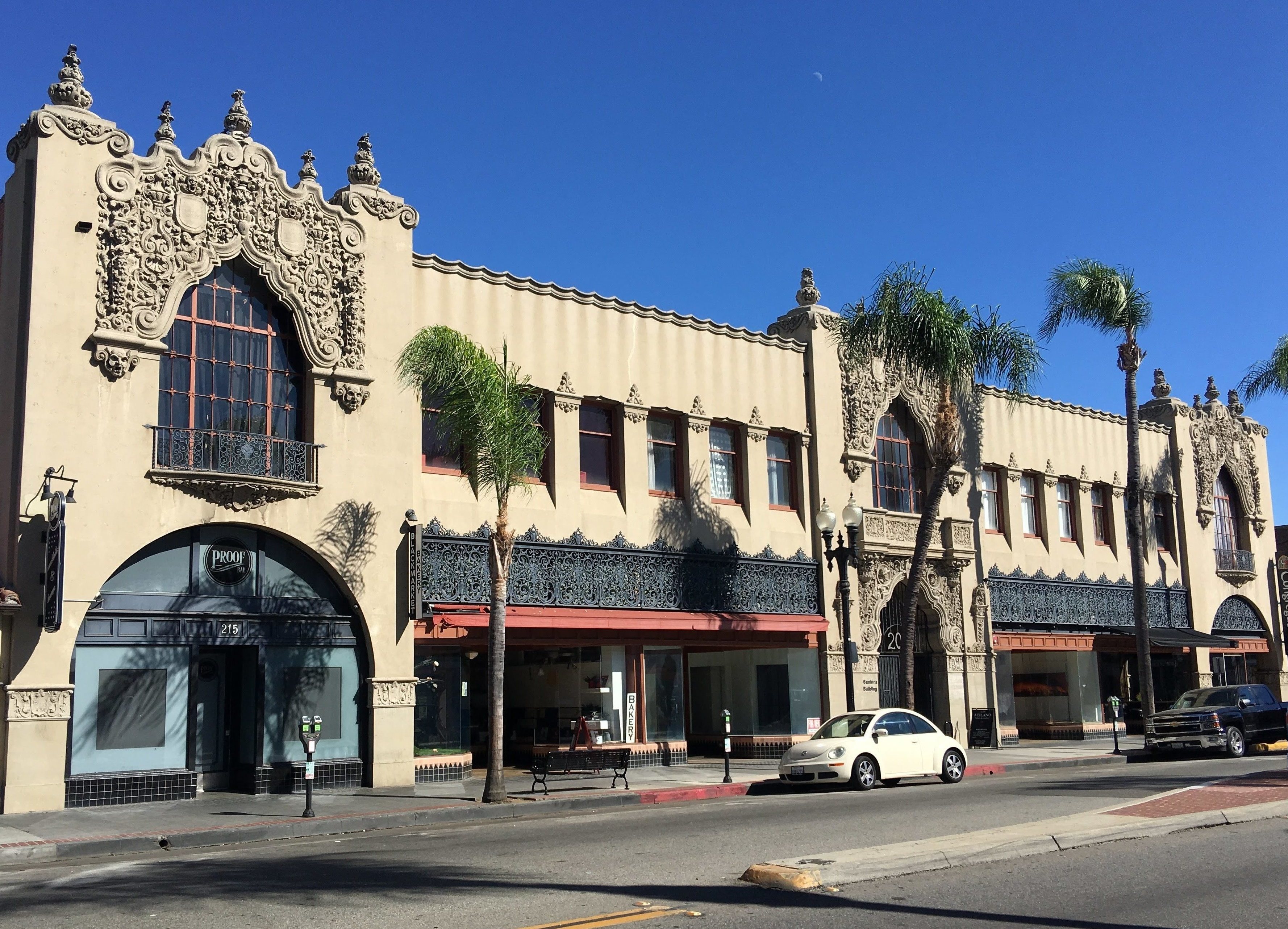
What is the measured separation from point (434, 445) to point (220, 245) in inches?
209

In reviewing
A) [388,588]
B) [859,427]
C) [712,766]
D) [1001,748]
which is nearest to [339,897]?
[388,588]

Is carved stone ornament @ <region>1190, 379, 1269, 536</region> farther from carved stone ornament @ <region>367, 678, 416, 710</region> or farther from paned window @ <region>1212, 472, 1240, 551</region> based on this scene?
carved stone ornament @ <region>367, 678, 416, 710</region>

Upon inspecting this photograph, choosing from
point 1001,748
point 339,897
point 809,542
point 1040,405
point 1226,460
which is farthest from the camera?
point 1226,460

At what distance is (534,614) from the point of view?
23.4 m

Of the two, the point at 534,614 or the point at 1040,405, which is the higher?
the point at 1040,405

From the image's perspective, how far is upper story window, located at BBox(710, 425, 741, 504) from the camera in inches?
1091

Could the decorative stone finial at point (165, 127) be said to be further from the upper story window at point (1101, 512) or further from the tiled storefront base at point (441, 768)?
the upper story window at point (1101, 512)

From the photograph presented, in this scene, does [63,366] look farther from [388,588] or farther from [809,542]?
[809,542]

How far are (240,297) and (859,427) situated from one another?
15.6 metres

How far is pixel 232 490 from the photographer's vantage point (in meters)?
19.9

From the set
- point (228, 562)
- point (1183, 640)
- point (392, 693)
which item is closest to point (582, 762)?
point (392, 693)

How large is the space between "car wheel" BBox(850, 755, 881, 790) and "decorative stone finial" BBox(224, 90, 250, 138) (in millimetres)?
15333

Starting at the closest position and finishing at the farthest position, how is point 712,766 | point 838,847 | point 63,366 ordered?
point 838,847 → point 63,366 → point 712,766

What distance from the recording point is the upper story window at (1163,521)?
131 feet
